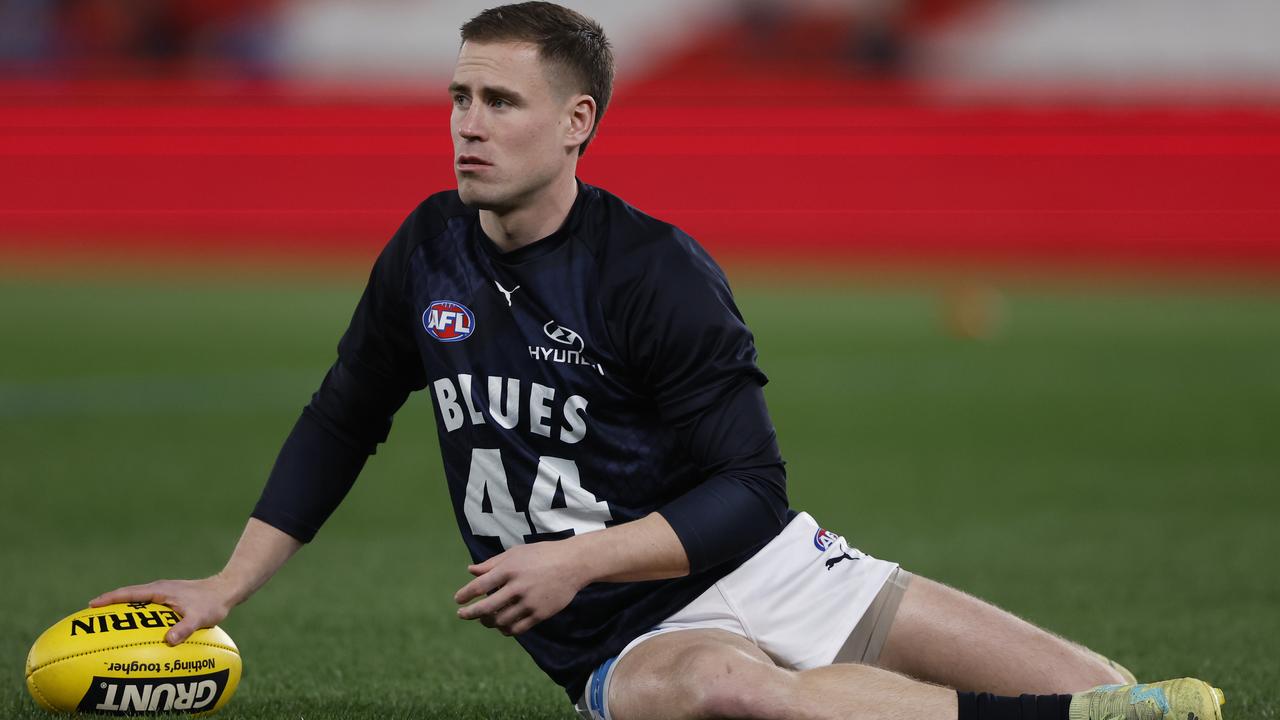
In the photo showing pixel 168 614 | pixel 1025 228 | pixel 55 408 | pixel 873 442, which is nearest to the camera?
pixel 168 614

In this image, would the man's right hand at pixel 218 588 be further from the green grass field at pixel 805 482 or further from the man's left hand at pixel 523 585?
the man's left hand at pixel 523 585

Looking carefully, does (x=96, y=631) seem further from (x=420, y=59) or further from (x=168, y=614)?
(x=420, y=59)

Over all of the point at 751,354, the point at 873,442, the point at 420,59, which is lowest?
the point at 873,442

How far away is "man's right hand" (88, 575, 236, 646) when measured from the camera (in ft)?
12.3

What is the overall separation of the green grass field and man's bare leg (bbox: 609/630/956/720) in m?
0.81

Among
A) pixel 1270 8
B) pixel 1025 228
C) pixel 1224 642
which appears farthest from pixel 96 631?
pixel 1270 8

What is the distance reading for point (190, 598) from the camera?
12.4ft

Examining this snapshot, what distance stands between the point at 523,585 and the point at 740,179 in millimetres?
18305

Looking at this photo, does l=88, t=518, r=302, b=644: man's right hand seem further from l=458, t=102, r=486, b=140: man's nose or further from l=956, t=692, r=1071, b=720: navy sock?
l=956, t=692, r=1071, b=720: navy sock

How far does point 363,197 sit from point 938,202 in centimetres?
698

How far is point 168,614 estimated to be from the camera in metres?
3.76

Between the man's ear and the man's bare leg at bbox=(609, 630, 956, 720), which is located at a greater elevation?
the man's ear

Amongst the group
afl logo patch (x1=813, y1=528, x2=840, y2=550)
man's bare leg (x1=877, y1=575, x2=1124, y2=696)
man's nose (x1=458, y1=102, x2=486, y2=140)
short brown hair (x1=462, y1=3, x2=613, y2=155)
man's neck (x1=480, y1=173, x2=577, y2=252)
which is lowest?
man's bare leg (x1=877, y1=575, x2=1124, y2=696)

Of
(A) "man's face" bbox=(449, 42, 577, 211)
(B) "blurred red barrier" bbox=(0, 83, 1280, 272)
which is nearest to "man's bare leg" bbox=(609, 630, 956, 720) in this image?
(A) "man's face" bbox=(449, 42, 577, 211)
